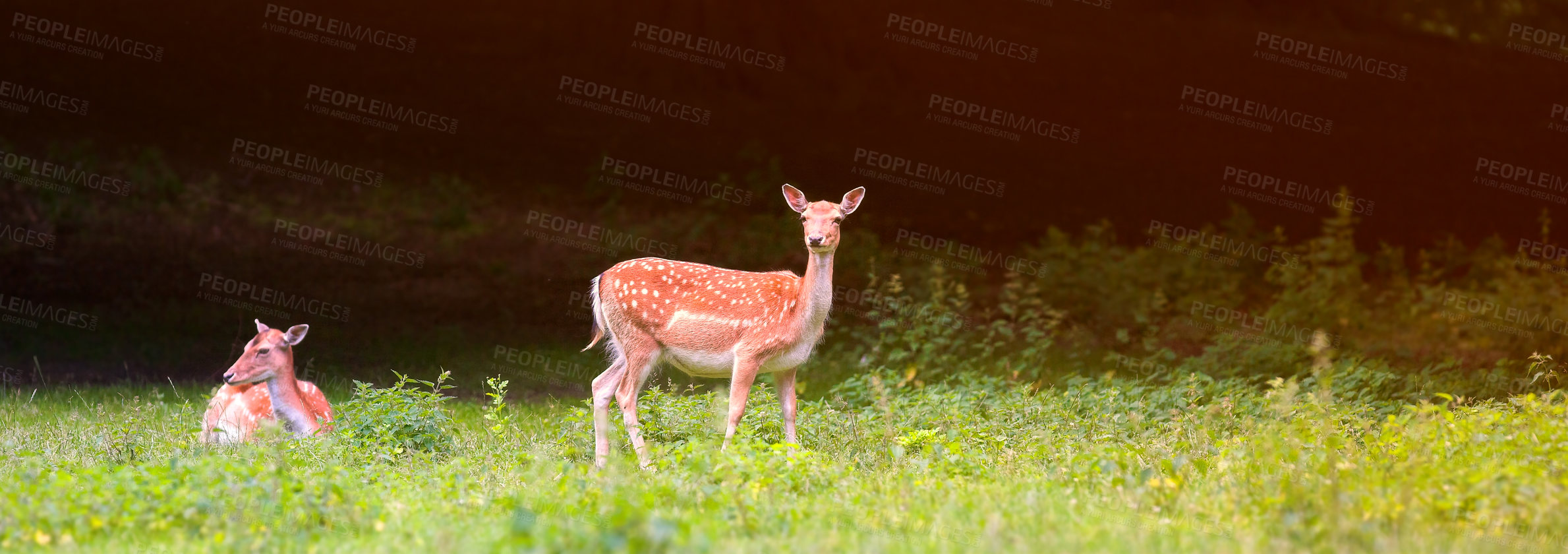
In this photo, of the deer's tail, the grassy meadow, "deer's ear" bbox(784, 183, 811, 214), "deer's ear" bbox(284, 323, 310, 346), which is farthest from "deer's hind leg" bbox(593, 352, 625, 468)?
"deer's ear" bbox(284, 323, 310, 346)

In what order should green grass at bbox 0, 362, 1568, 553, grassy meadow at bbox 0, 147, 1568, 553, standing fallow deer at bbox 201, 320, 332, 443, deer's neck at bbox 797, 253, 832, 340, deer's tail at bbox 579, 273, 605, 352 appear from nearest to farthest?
1. green grass at bbox 0, 362, 1568, 553
2. grassy meadow at bbox 0, 147, 1568, 553
3. deer's neck at bbox 797, 253, 832, 340
4. standing fallow deer at bbox 201, 320, 332, 443
5. deer's tail at bbox 579, 273, 605, 352

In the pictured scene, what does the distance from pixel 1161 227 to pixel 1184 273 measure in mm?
2515

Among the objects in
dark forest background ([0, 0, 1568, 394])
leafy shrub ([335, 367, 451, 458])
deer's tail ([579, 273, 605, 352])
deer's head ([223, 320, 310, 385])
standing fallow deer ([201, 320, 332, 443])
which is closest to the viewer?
leafy shrub ([335, 367, 451, 458])

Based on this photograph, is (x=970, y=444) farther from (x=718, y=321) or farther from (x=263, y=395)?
(x=263, y=395)

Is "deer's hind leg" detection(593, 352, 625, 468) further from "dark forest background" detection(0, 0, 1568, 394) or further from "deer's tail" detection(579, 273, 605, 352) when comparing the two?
"dark forest background" detection(0, 0, 1568, 394)

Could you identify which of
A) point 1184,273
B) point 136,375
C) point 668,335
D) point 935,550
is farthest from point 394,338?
point 935,550

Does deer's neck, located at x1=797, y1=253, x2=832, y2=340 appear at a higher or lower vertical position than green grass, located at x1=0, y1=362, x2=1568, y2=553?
higher

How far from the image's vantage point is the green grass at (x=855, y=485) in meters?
5.61

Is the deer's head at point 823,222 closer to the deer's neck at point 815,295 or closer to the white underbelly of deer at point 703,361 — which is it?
the deer's neck at point 815,295

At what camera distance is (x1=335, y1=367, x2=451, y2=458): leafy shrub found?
8.42m

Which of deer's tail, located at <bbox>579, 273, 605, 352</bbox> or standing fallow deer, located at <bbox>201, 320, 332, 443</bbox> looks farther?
deer's tail, located at <bbox>579, 273, 605, 352</bbox>

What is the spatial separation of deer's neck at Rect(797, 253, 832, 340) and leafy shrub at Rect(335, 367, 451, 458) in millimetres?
2223

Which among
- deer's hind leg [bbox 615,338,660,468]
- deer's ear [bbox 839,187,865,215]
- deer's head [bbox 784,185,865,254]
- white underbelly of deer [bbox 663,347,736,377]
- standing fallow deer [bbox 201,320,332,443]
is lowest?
standing fallow deer [bbox 201,320,332,443]

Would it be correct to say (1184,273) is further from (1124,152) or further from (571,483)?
(571,483)
